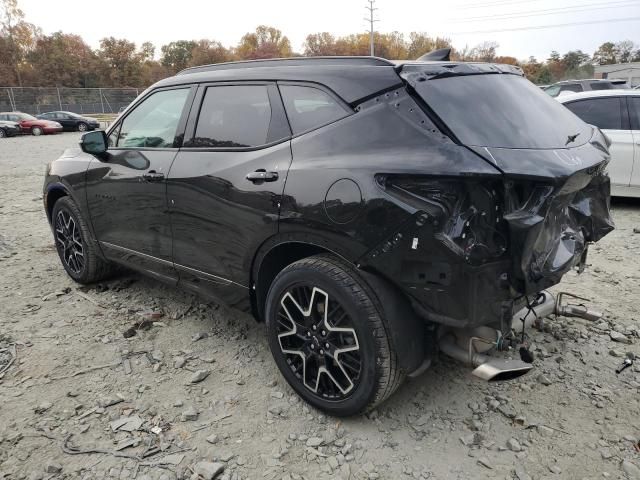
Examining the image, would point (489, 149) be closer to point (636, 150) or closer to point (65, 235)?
point (65, 235)

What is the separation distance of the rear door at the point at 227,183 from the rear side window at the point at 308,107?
0.06 meters

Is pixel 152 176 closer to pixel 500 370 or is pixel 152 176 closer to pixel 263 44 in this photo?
pixel 500 370

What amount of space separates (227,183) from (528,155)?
1648 millimetres

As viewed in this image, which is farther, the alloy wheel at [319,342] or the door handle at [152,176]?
the door handle at [152,176]

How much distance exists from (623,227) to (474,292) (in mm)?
4976

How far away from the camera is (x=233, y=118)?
3.14 metres

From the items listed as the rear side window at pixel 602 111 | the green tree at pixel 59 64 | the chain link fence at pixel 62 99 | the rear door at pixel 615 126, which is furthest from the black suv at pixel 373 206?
the green tree at pixel 59 64

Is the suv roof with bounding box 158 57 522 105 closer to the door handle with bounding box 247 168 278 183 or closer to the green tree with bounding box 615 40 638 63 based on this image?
the door handle with bounding box 247 168 278 183

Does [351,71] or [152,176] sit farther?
[152,176]

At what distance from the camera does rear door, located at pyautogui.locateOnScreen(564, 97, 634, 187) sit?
6.67 metres

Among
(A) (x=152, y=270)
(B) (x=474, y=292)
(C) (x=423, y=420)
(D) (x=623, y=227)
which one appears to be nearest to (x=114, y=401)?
(A) (x=152, y=270)

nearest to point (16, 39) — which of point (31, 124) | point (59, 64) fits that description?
point (59, 64)

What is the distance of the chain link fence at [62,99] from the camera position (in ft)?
125

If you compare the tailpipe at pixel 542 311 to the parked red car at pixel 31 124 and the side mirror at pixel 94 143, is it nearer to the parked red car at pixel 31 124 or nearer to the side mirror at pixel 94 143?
the side mirror at pixel 94 143
